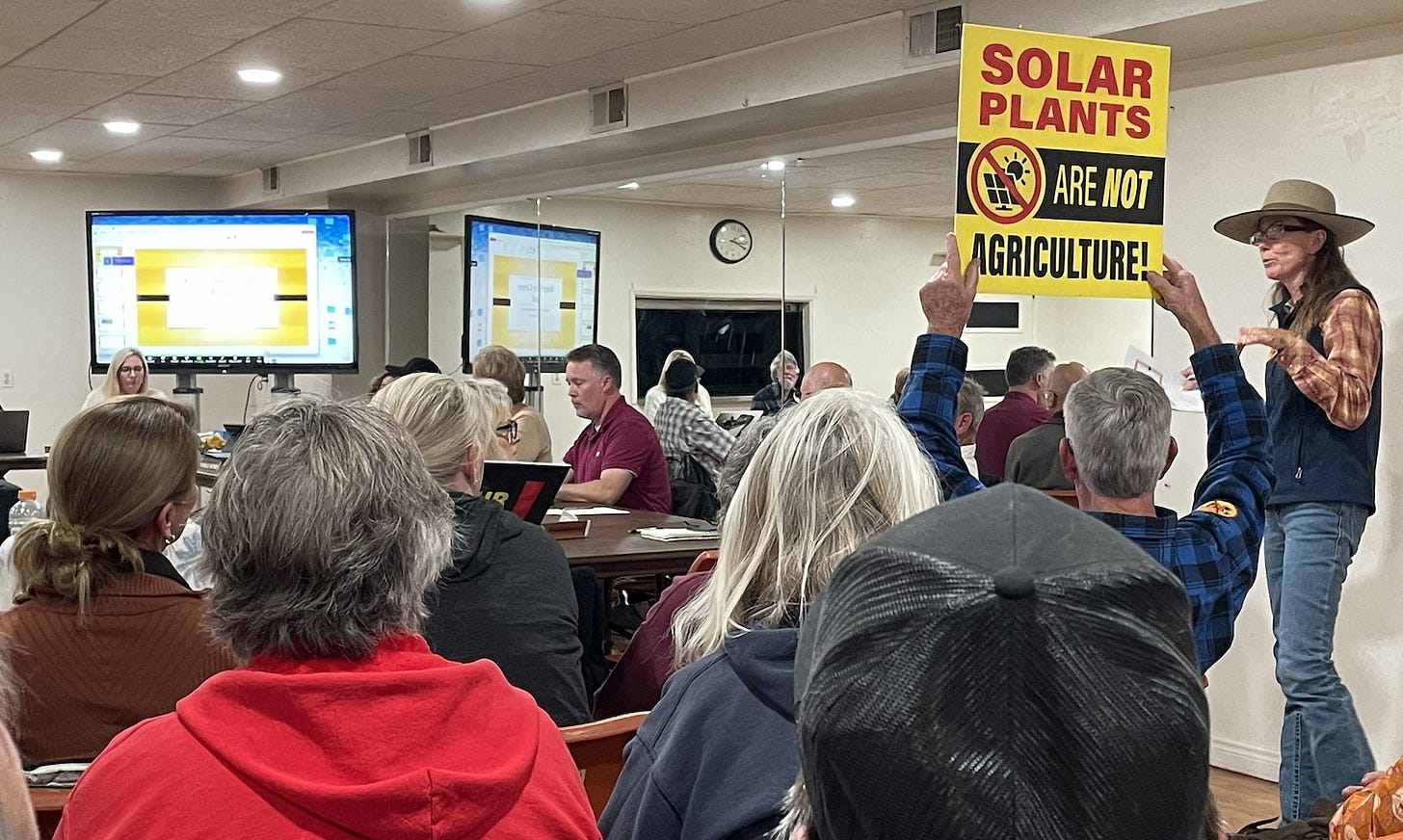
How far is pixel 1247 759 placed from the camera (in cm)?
467

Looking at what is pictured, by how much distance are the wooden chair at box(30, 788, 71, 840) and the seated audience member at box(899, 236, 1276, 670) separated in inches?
49.7

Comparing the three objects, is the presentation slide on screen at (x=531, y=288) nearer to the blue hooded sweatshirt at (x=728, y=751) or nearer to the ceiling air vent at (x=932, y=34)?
the ceiling air vent at (x=932, y=34)

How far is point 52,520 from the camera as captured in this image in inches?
88.5

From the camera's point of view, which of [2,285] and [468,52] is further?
[2,285]

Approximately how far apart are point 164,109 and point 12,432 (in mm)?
1960

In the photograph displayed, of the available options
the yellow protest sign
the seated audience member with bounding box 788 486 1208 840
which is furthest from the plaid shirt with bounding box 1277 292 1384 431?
the seated audience member with bounding box 788 486 1208 840

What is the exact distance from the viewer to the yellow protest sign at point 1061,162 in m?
2.44

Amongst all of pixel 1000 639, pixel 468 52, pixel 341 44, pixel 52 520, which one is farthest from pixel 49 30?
pixel 1000 639

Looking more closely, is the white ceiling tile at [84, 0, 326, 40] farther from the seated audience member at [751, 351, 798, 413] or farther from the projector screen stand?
the projector screen stand

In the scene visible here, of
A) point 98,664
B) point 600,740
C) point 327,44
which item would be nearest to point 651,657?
point 600,740

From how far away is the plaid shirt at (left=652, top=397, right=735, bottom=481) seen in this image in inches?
242

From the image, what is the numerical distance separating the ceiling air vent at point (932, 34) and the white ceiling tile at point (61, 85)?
11.4ft

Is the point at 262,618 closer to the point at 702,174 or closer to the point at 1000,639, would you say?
the point at 1000,639

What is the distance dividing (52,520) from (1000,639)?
2011 millimetres
